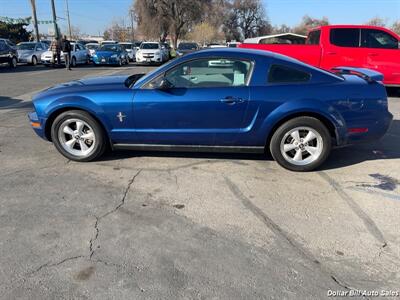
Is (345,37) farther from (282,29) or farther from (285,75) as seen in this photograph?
(282,29)

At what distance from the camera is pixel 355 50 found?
10.0 m

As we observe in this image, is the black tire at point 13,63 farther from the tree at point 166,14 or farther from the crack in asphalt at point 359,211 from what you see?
the tree at point 166,14

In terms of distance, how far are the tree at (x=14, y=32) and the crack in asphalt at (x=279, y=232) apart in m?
39.4

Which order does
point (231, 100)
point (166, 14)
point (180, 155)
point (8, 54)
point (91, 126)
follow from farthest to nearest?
1. point (166, 14)
2. point (8, 54)
3. point (180, 155)
4. point (91, 126)
5. point (231, 100)

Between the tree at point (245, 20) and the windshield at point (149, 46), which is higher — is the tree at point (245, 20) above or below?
above

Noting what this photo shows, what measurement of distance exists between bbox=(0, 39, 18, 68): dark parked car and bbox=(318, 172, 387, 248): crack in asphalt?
21.1m

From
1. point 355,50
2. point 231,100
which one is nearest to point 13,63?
point 355,50

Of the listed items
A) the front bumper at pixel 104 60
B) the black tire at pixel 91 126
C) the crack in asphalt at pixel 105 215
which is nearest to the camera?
the crack in asphalt at pixel 105 215

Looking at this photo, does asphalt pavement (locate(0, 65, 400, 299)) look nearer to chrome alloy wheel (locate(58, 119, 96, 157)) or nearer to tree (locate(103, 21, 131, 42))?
chrome alloy wheel (locate(58, 119, 96, 157))

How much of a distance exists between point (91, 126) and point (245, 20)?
81033 millimetres

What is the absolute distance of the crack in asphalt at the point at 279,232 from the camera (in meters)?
2.74

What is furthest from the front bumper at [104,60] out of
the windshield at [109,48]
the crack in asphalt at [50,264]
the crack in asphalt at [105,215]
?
the crack in asphalt at [50,264]

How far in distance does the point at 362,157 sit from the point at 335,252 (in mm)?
2750

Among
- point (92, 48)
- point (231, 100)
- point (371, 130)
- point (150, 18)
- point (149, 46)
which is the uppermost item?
point (150, 18)
